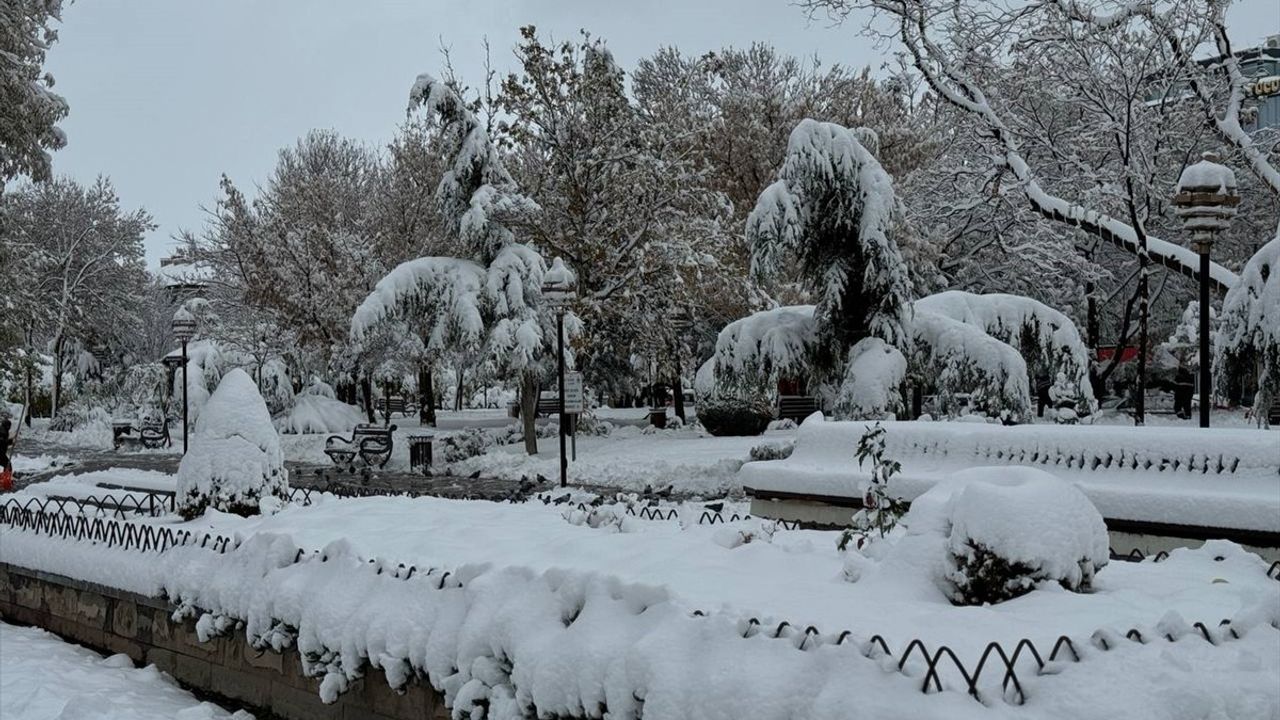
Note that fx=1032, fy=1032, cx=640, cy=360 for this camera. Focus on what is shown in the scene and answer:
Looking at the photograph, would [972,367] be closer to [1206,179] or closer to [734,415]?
[1206,179]

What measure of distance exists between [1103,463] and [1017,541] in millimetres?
5947

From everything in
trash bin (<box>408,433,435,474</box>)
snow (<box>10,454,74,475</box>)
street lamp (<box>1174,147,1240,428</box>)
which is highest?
street lamp (<box>1174,147,1240,428</box>)

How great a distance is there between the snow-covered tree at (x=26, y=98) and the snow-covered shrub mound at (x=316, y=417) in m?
9.43

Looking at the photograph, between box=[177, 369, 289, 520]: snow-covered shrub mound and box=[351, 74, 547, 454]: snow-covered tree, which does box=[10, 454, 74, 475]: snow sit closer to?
box=[351, 74, 547, 454]: snow-covered tree

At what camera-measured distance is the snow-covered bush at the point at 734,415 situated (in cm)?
2534

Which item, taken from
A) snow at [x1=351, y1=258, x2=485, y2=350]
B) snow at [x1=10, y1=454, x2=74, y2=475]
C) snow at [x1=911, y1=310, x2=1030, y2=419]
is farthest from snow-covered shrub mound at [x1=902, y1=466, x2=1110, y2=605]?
snow at [x1=10, y1=454, x2=74, y2=475]

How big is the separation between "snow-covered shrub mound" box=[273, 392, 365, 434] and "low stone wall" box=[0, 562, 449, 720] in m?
20.2

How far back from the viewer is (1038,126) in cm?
2170

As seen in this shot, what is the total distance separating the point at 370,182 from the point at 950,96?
→ 2681 centimetres

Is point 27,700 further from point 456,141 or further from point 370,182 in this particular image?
point 370,182

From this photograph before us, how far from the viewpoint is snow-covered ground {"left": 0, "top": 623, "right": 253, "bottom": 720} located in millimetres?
6758

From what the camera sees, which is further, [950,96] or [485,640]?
[950,96]

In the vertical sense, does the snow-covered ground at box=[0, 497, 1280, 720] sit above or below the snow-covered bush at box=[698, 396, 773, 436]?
below

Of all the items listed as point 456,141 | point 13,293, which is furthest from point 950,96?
point 13,293
